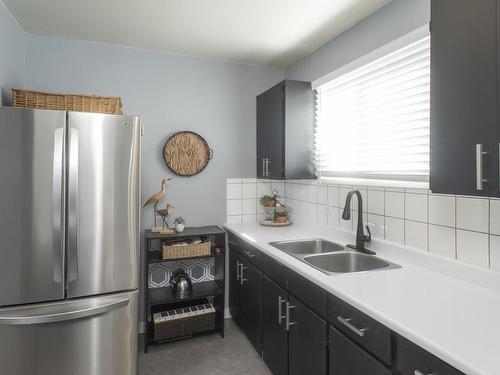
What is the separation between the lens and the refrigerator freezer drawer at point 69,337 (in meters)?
1.66

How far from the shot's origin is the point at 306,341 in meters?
1.61

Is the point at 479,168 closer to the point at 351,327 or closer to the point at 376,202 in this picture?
the point at 351,327

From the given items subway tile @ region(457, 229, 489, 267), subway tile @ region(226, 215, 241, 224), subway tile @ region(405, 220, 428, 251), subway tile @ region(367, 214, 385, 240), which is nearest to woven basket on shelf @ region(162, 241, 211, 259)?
subway tile @ region(226, 215, 241, 224)

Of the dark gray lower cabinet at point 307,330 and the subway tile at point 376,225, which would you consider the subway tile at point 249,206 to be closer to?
the dark gray lower cabinet at point 307,330

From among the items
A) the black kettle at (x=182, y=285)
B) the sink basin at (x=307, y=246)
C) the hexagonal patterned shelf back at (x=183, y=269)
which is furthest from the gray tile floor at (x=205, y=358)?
the sink basin at (x=307, y=246)

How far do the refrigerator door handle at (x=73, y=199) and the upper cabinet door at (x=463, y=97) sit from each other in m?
1.76

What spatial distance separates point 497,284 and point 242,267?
1.67 metres

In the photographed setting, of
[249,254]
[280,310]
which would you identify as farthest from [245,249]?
[280,310]

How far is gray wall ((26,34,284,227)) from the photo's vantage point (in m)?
2.48

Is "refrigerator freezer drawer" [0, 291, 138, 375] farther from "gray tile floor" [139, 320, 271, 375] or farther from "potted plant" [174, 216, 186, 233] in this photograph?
"potted plant" [174, 216, 186, 233]

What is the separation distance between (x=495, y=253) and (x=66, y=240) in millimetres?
2122

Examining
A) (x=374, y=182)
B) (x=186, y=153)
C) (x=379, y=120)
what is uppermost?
(x=379, y=120)

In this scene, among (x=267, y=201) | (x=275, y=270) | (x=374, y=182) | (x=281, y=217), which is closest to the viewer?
(x=275, y=270)

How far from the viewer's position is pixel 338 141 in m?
2.42
